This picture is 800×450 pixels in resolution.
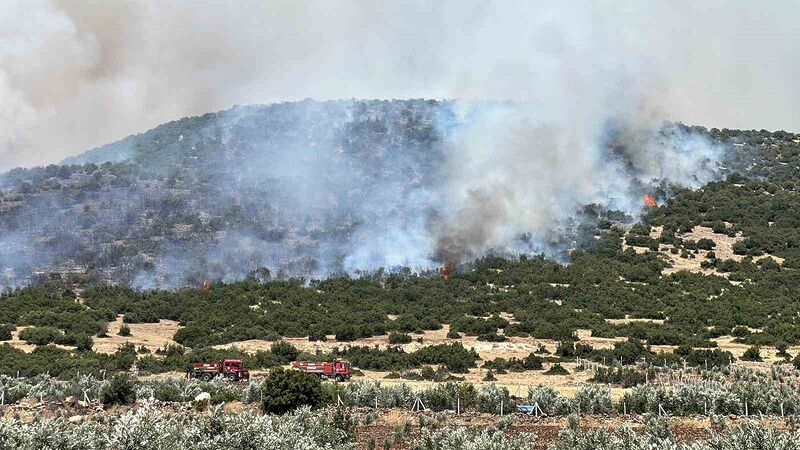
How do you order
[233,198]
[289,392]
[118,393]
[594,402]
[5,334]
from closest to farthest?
[594,402] → [289,392] → [118,393] → [5,334] → [233,198]

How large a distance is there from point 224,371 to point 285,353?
32.6ft

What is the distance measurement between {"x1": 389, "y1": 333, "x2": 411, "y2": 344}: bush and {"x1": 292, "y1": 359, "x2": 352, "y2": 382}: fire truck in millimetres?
14136

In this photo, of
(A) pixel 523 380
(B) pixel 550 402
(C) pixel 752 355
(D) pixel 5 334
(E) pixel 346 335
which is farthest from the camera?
(E) pixel 346 335

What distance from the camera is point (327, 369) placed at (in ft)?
181

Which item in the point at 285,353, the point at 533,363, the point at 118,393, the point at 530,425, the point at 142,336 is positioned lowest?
the point at 530,425

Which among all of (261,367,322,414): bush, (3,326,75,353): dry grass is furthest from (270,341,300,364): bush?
(261,367,322,414): bush

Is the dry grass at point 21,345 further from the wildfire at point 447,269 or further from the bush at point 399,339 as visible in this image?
the wildfire at point 447,269

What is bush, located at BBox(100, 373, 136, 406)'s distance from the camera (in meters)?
44.8

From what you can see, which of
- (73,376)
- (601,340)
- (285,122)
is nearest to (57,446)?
(73,376)

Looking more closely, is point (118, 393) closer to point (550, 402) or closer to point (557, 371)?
point (550, 402)

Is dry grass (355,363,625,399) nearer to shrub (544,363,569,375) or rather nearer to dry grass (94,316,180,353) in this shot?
shrub (544,363,569,375)

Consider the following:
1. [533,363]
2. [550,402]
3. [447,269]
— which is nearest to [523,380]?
[533,363]

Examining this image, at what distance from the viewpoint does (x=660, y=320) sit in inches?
3046

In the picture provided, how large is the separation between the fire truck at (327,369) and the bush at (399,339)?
14.1 m
